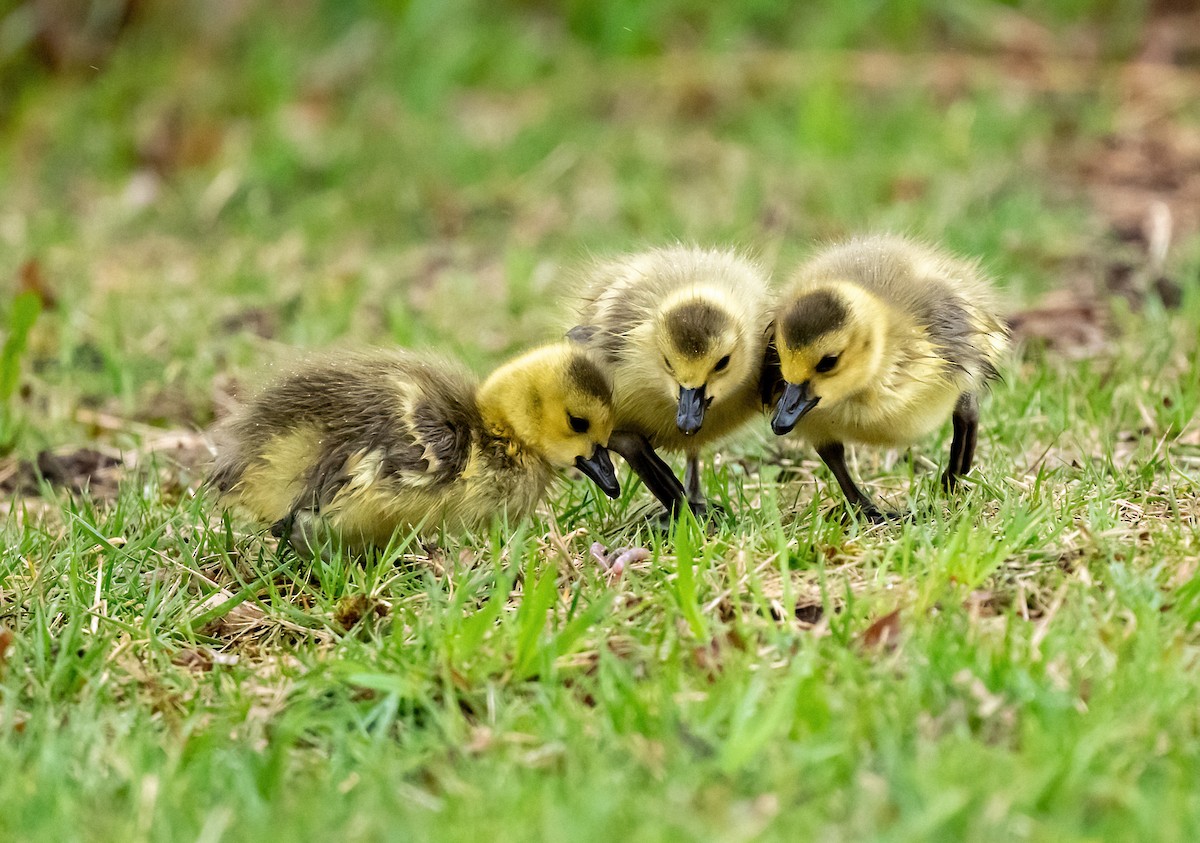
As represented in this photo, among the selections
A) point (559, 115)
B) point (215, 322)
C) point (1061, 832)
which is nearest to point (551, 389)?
point (1061, 832)

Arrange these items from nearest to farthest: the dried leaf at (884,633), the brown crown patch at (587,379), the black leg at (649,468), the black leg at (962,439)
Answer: the dried leaf at (884,633), the brown crown patch at (587,379), the black leg at (649,468), the black leg at (962,439)

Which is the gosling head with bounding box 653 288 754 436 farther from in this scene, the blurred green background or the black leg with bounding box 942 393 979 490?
the blurred green background

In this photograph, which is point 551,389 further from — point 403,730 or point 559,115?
point 559,115

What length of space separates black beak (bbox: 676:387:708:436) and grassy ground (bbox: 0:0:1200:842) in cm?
26

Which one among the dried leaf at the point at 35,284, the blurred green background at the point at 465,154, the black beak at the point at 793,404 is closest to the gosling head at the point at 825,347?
the black beak at the point at 793,404

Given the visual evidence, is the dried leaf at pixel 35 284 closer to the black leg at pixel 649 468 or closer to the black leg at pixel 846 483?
the black leg at pixel 649 468

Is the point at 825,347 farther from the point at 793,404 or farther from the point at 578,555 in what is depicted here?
the point at 578,555

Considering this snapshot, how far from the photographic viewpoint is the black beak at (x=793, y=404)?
3.82 meters

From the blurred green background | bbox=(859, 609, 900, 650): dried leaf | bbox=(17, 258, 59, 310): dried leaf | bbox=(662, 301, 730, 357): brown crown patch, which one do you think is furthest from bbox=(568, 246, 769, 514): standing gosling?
bbox=(17, 258, 59, 310): dried leaf

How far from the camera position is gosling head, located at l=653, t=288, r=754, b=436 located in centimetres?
381

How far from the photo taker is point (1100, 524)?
359 centimetres

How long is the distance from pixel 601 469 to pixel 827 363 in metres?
0.62

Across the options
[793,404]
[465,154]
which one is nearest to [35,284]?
[465,154]

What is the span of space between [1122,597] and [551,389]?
1.42 metres
